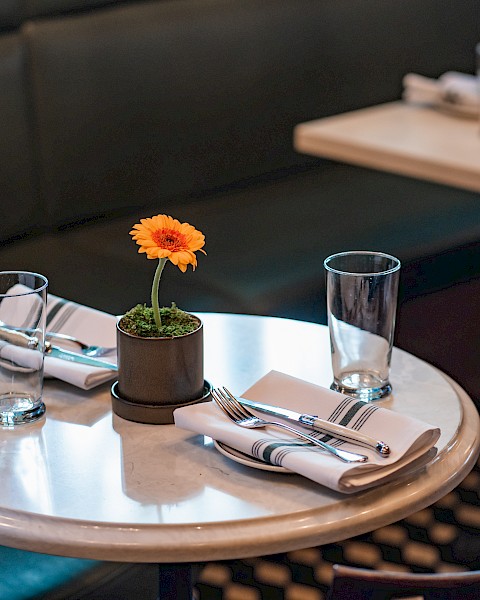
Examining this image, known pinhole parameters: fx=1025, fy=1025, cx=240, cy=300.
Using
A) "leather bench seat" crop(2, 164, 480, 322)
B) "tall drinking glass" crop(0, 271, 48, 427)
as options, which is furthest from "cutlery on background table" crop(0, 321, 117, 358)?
"leather bench seat" crop(2, 164, 480, 322)

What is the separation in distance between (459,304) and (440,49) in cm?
105

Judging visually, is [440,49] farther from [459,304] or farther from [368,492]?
[368,492]

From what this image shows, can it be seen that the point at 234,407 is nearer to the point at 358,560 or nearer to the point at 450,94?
the point at 358,560

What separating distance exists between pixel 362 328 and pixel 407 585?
56 cm

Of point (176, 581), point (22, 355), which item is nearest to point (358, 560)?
point (176, 581)

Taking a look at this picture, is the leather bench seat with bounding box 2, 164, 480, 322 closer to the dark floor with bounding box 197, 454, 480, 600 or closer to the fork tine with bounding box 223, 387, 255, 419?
the dark floor with bounding box 197, 454, 480, 600

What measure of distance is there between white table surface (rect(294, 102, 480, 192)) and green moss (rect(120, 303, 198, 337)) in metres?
1.11

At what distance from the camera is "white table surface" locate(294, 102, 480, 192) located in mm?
2244

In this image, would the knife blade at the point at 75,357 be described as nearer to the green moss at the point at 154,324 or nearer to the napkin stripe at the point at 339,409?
the green moss at the point at 154,324

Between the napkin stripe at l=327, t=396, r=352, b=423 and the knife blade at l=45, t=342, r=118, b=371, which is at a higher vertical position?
the napkin stripe at l=327, t=396, r=352, b=423

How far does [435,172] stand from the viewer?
89.0 inches

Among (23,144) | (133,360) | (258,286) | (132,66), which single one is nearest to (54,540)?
(133,360)

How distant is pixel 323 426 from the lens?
1.15m

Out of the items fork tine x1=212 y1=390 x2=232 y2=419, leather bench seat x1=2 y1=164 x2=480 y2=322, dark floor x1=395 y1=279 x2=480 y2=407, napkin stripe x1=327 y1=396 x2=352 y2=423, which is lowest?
dark floor x1=395 y1=279 x2=480 y2=407
